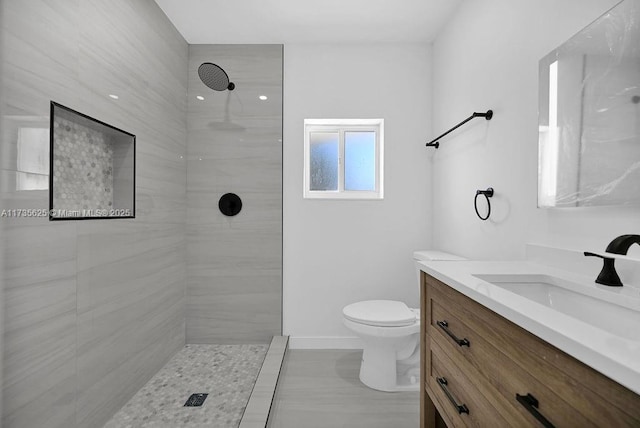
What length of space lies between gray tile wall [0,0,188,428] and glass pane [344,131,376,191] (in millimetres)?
1379

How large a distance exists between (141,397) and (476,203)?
2.24 meters

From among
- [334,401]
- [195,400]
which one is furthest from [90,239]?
[334,401]

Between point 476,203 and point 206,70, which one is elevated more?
point 206,70

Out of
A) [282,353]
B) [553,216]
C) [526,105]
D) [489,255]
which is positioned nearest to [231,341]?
[282,353]

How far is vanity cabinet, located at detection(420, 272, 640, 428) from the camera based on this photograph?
0.50 meters

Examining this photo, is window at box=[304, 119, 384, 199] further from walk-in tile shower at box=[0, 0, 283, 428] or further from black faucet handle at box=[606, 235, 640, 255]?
black faucet handle at box=[606, 235, 640, 255]

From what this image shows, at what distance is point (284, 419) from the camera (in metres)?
1.67

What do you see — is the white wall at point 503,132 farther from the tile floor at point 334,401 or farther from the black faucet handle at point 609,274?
the tile floor at point 334,401

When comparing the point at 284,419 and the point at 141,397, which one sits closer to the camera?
the point at 284,419

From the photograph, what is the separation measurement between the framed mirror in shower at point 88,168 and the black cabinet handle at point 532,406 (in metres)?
1.67

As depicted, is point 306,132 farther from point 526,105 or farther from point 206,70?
point 526,105

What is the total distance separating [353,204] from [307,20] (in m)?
1.39

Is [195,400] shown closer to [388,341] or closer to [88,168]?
[388,341]

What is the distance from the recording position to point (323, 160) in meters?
2.73
